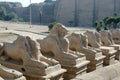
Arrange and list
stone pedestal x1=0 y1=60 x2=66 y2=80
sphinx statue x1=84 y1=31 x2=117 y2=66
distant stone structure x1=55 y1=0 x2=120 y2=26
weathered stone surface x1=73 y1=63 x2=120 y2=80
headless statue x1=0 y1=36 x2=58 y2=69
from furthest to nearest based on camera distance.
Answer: distant stone structure x1=55 y1=0 x2=120 y2=26 < sphinx statue x1=84 y1=31 x2=117 y2=66 < headless statue x1=0 y1=36 x2=58 y2=69 < stone pedestal x1=0 y1=60 x2=66 y2=80 < weathered stone surface x1=73 y1=63 x2=120 y2=80

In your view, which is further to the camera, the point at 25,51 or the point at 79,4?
the point at 79,4

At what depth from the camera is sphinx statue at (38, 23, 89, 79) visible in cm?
594

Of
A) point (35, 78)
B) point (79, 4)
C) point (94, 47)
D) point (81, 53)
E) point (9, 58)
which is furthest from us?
point (79, 4)

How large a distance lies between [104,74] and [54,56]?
154 centimetres

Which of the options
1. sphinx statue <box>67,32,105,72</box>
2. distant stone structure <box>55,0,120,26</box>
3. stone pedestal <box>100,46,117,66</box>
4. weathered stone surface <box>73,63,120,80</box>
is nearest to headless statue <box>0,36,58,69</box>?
weathered stone surface <box>73,63,120,80</box>

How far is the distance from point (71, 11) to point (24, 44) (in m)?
57.2

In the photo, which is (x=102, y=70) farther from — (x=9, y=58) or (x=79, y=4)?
(x=79, y=4)

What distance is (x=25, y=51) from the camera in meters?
5.17

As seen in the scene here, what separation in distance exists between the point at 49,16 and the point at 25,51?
62.2 m

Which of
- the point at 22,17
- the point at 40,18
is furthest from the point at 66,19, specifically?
the point at 22,17

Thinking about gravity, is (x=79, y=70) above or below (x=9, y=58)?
below

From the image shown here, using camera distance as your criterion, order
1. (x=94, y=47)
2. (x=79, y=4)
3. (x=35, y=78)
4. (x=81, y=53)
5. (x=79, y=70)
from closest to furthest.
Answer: (x=35, y=78), (x=79, y=70), (x=81, y=53), (x=94, y=47), (x=79, y=4)

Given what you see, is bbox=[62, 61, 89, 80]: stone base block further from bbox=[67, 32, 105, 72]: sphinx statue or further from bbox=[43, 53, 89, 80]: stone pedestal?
bbox=[67, 32, 105, 72]: sphinx statue

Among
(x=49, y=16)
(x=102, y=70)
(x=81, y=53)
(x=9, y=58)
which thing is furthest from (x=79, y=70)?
(x=49, y=16)
